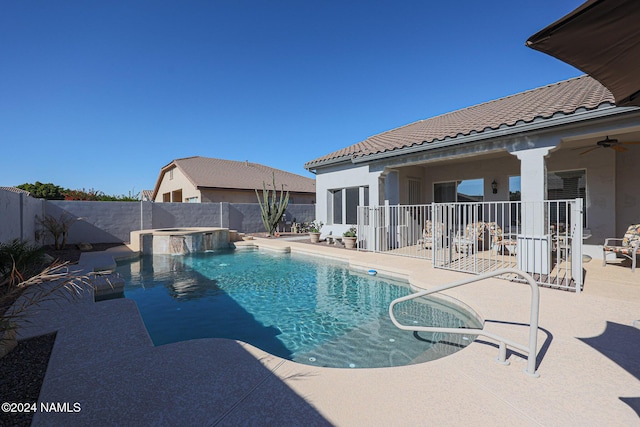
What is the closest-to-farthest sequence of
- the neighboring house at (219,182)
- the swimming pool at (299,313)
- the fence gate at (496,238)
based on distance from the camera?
the swimming pool at (299,313) < the fence gate at (496,238) < the neighboring house at (219,182)

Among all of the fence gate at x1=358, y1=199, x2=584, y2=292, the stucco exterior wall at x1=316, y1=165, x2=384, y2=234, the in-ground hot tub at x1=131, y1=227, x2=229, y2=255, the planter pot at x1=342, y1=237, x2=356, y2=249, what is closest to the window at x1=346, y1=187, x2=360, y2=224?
the stucco exterior wall at x1=316, y1=165, x2=384, y2=234

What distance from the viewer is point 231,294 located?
726cm

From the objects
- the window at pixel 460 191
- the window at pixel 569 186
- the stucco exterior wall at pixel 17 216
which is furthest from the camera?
the window at pixel 460 191

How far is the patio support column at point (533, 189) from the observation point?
22.9ft

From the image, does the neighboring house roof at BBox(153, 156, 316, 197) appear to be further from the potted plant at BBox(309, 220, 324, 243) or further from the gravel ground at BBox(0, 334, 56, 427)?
the gravel ground at BBox(0, 334, 56, 427)

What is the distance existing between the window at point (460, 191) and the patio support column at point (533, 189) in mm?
4873

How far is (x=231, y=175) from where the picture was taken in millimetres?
27312

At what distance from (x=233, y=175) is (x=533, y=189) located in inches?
973

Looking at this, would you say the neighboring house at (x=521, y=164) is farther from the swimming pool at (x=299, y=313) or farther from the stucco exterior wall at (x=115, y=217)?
the stucco exterior wall at (x=115, y=217)

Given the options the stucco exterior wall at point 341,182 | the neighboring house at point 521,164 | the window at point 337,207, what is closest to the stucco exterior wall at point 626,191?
the neighboring house at point 521,164

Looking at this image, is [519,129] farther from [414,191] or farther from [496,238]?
[414,191]

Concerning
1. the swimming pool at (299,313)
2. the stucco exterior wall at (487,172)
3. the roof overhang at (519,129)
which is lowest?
the swimming pool at (299,313)

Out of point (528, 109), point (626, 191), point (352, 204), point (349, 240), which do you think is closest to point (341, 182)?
point (352, 204)

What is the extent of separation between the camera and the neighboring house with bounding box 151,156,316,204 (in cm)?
2381
